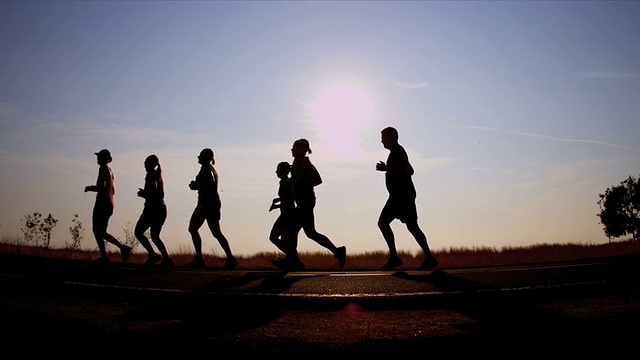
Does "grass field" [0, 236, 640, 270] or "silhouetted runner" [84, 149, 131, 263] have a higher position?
"silhouetted runner" [84, 149, 131, 263]

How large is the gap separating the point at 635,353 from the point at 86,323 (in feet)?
10.4

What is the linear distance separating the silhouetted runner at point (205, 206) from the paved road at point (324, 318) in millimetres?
4147

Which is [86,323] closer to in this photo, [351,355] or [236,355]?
[236,355]

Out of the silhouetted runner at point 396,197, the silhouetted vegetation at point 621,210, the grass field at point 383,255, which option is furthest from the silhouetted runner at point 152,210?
the silhouetted vegetation at point 621,210

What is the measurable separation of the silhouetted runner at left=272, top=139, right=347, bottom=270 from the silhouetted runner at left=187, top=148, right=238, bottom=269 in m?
1.52

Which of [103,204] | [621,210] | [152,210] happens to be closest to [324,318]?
[152,210]

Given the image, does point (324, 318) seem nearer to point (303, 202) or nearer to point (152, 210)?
point (303, 202)

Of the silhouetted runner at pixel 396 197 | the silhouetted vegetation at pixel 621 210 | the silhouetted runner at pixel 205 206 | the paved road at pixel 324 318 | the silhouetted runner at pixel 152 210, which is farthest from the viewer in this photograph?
the silhouetted vegetation at pixel 621 210

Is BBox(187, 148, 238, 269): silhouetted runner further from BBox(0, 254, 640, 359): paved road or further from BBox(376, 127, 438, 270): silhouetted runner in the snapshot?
BBox(0, 254, 640, 359): paved road

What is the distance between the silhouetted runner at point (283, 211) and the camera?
9.45m

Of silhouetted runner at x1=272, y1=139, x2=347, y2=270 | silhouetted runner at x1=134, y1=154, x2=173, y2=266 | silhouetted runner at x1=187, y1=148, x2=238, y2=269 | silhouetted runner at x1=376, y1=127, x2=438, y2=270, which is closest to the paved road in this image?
silhouetted runner at x1=376, y1=127, x2=438, y2=270

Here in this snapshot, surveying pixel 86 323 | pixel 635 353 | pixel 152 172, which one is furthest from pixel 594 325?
pixel 152 172

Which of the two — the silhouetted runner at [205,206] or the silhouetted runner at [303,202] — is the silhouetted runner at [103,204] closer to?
the silhouetted runner at [205,206]

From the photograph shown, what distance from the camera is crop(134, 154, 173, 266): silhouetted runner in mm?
10617
